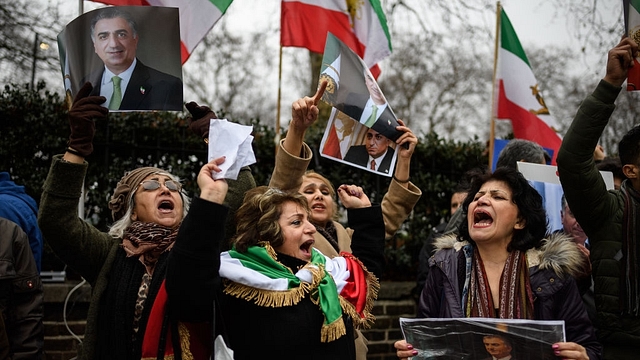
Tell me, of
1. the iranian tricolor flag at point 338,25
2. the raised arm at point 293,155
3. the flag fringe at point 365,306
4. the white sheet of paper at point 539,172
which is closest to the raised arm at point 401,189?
the raised arm at point 293,155

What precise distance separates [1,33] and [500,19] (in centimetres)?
674

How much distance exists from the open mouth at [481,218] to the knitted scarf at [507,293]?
0.21 metres

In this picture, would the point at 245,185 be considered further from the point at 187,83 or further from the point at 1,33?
the point at 187,83

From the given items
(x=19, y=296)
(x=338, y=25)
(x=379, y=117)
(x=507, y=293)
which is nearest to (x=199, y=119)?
(x=379, y=117)

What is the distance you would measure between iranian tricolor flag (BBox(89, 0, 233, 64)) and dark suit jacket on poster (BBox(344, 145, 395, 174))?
5.31 feet

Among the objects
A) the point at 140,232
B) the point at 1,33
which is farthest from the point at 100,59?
the point at 1,33

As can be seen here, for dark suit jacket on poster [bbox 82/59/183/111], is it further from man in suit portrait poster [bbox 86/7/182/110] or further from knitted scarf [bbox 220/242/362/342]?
knitted scarf [bbox 220/242/362/342]

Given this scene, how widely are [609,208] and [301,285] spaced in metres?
1.49

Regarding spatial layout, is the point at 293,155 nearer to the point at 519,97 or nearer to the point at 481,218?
the point at 481,218

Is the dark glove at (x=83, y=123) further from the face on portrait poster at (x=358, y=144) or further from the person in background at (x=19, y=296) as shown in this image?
the person in background at (x=19, y=296)

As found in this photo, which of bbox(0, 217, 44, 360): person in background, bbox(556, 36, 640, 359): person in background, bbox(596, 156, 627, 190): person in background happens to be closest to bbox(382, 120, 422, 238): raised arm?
bbox(556, 36, 640, 359): person in background

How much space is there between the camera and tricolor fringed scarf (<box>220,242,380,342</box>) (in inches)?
117

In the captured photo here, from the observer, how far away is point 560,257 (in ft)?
11.0

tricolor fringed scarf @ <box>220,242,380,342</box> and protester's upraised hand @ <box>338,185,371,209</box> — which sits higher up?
protester's upraised hand @ <box>338,185,371,209</box>
